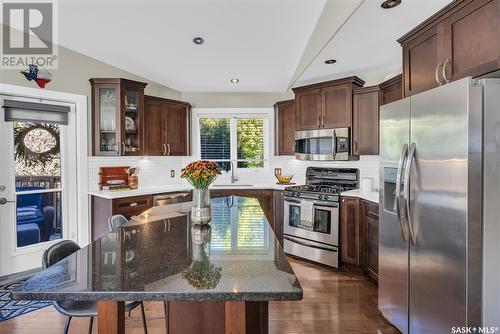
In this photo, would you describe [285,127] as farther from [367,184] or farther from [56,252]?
[56,252]

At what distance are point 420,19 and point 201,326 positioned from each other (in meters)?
2.61

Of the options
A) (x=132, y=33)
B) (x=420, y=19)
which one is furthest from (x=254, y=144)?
(x=420, y=19)

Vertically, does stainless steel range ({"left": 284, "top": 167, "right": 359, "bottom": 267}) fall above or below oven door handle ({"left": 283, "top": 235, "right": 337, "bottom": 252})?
above

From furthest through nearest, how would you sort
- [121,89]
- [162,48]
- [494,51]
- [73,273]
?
[121,89] < [162,48] < [494,51] < [73,273]

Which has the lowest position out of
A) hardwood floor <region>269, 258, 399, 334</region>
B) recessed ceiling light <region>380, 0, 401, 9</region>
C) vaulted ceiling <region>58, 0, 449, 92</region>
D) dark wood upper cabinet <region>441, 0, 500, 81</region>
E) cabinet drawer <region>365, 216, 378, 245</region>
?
hardwood floor <region>269, 258, 399, 334</region>

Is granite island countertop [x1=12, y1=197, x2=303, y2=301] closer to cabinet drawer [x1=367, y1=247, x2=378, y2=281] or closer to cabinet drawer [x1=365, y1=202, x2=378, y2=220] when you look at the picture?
cabinet drawer [x1=365, y1=202, x2=378, y2=220]

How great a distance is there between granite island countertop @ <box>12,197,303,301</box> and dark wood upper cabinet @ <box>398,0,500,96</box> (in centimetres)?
161

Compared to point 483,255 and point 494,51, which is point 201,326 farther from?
point 494,51

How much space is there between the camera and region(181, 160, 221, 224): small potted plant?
1.82m

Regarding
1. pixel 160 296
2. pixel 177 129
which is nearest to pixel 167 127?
pixel 177 129

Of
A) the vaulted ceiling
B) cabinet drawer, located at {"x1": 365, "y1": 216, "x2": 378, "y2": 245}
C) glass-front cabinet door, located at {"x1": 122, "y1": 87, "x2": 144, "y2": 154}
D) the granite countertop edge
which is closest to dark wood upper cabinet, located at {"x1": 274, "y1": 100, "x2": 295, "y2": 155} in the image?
the vaulted ceiling

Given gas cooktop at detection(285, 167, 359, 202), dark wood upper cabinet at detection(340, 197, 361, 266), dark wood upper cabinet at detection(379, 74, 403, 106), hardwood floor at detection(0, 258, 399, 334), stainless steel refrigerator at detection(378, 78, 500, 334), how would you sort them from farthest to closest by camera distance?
gas cooktop at detection(285, 167, 359, 202) → dark wood upper cabinet at detection(340, 197, 361, 266) → dark wood upper cabinet at detection(379, 74, 403, 106) → hardwood floor at detection(0, 258, 399, 334) → stainless steel refrigerator at detection(378, 78, 500, 334)

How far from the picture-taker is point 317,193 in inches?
145

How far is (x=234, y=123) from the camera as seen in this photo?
5.16m
